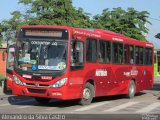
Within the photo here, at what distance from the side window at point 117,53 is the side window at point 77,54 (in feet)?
10.8

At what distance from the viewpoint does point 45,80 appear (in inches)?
640

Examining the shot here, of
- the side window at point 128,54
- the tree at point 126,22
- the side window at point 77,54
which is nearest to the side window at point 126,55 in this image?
the side window at point 128,54

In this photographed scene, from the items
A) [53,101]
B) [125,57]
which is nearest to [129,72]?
[125,57]

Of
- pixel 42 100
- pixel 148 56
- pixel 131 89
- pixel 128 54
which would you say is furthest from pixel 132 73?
pixel 42 100

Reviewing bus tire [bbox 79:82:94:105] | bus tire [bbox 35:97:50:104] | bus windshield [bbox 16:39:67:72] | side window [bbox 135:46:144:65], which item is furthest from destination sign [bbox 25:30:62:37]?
side window [bbox 135:46:144:65]

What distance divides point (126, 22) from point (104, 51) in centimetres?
2782

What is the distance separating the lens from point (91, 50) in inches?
707

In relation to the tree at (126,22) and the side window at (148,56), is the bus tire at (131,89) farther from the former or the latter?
the tree at (126,22)

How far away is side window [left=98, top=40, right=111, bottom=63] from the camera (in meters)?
18.9

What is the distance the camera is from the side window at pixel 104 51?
1886cm

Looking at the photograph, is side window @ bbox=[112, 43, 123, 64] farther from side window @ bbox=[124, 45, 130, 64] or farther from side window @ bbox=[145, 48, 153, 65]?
side window @ bbox=[145, 48, 153, 65]

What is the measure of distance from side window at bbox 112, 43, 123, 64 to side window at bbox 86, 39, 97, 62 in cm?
198

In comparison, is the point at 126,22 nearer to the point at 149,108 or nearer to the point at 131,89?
the point at 131,89

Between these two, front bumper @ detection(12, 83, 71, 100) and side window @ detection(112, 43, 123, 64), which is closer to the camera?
front bumper @ detection(12, 83, 71, 100)
